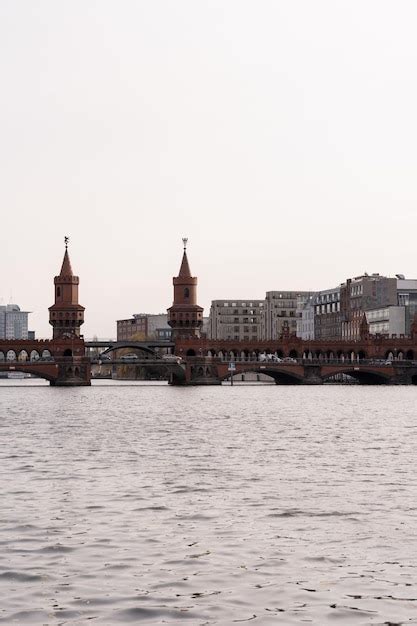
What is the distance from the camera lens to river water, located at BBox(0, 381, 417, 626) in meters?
21.5

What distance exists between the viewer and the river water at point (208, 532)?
848 inches

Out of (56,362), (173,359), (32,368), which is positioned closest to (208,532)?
(32,368)

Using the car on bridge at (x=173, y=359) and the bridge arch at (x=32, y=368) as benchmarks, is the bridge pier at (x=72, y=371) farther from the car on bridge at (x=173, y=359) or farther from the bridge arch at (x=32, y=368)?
the car on bridge at (x=173, y=359)

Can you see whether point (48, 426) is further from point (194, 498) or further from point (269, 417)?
point (194, 498)

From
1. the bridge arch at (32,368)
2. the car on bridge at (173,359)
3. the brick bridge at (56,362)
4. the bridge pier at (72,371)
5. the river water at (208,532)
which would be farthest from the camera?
the car on bridge at (173,359)

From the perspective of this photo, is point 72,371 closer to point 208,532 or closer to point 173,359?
point 173,359

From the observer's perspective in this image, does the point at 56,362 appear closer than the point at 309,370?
Yes

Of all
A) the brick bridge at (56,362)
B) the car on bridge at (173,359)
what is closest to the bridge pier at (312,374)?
the car on bridge at (173,359)

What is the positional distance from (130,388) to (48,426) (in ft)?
378

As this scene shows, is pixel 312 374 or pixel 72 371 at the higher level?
pixel 72 371

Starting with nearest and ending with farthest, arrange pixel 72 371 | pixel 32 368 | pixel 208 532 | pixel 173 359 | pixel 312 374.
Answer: pixel 208 532 < pixel 32 368 < pixel 72 371 < pixel 173 359 < pixel 312 374

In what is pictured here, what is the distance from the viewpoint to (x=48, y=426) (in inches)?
3091

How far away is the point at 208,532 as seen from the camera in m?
29.3

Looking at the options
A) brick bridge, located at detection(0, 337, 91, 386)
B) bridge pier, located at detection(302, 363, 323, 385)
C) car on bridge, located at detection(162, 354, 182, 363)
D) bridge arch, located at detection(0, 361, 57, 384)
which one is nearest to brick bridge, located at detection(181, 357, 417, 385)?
bridge pier, located at detection(302, 363, 323, 385)
